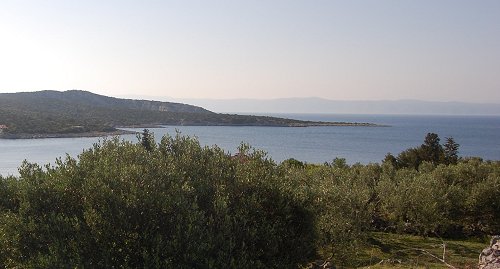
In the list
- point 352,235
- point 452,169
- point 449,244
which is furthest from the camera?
point 452,169

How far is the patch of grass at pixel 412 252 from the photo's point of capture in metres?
25.2

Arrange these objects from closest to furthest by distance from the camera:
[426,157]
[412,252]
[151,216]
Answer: [151,216] < [412,252] < [426,157]

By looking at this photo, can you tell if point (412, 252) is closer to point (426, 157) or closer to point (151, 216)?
point (151, 216)

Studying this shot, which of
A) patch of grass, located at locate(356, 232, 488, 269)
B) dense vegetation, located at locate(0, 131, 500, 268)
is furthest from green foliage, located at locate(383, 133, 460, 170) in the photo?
dense vegetation, located at locate(0, 131, 500, 268)

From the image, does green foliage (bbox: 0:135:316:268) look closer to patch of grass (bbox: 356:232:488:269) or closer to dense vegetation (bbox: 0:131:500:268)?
dense vegetation (bbox: 0:131:500:268)

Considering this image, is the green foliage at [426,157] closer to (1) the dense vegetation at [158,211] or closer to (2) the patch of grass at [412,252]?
(2) the patch of grass at [412,252]

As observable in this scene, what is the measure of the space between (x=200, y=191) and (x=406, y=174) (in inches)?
1346

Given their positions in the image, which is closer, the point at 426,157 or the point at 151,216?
the point at 151,216

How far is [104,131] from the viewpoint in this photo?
157375 millimetres

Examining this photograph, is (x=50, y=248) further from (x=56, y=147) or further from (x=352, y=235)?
(x=56, y=147)

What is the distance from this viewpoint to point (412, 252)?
29609 millimetres

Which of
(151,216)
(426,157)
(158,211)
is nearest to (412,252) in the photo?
(158,211)

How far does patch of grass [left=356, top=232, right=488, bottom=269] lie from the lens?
25.2 metres

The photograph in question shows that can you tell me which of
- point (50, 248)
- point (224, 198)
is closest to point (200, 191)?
point (224, 198)
